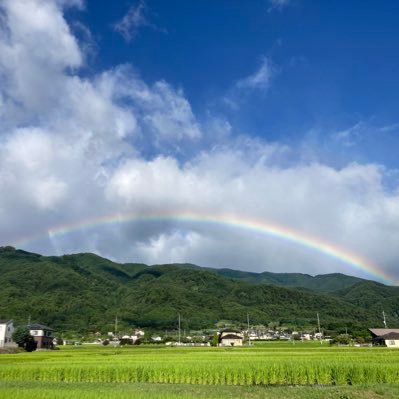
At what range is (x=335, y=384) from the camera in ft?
91.0

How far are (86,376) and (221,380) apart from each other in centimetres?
1053

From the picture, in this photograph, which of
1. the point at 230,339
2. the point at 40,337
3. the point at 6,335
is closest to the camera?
the point at 6,335

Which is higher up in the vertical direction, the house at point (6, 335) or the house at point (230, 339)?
the house at point (6, 335)

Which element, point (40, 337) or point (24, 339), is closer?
point (24, 339)

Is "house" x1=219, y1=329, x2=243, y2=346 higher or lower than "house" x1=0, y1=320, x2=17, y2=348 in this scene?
lower

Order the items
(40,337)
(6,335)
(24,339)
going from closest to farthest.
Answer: (24,339)
(6,335)
(40,337)

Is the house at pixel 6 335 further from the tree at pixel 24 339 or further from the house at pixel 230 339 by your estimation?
the house at pixel 230 339

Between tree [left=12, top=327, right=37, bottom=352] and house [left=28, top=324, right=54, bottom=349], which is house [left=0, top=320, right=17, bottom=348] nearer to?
tree [left=12, top=327, right=37, bottom=352]

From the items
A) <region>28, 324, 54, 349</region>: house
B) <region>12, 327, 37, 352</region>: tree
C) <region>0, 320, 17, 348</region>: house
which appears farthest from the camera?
<region>28, 324, 54, 349</region>: house

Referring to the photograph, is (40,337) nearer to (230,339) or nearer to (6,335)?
(6,335)

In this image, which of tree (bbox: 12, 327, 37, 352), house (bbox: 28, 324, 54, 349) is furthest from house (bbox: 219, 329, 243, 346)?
tree (bbox: 12, 327, 37, 352)

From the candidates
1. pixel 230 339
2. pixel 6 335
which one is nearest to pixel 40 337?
pixel 6 335

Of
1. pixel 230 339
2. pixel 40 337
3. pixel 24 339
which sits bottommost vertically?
pixel 230 339

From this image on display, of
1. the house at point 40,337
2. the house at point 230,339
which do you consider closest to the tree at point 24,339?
the house at point 40,337
